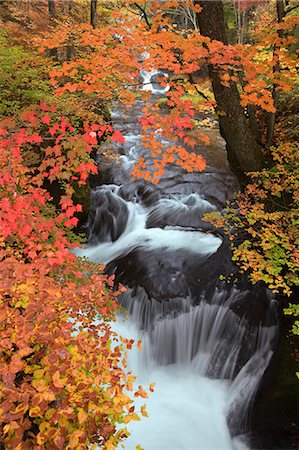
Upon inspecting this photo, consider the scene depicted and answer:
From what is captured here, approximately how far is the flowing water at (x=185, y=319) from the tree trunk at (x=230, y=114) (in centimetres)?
156

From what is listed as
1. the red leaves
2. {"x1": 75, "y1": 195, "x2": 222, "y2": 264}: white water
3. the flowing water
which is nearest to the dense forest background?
the red leaves

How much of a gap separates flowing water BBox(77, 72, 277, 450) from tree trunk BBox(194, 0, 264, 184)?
61.5 inches

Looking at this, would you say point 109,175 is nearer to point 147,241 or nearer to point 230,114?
point 147,241

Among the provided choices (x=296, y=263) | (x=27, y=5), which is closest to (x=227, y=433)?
(x=296, y=263)

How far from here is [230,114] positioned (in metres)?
5.98

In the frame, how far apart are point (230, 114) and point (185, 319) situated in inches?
170

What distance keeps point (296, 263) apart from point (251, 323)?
173cm

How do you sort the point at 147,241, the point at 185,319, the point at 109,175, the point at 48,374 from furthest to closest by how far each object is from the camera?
the point at 109,175 → the point at 147,241 → the point at 185,319 → the point at 48,374

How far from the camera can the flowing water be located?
5.68 m

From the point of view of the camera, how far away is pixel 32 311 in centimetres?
320

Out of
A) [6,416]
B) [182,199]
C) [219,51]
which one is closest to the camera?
[6,416]

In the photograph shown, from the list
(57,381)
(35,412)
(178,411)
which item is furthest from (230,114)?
(178,411)

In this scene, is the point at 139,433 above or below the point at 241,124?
below

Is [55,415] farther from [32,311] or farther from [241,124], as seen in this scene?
[241,124]
